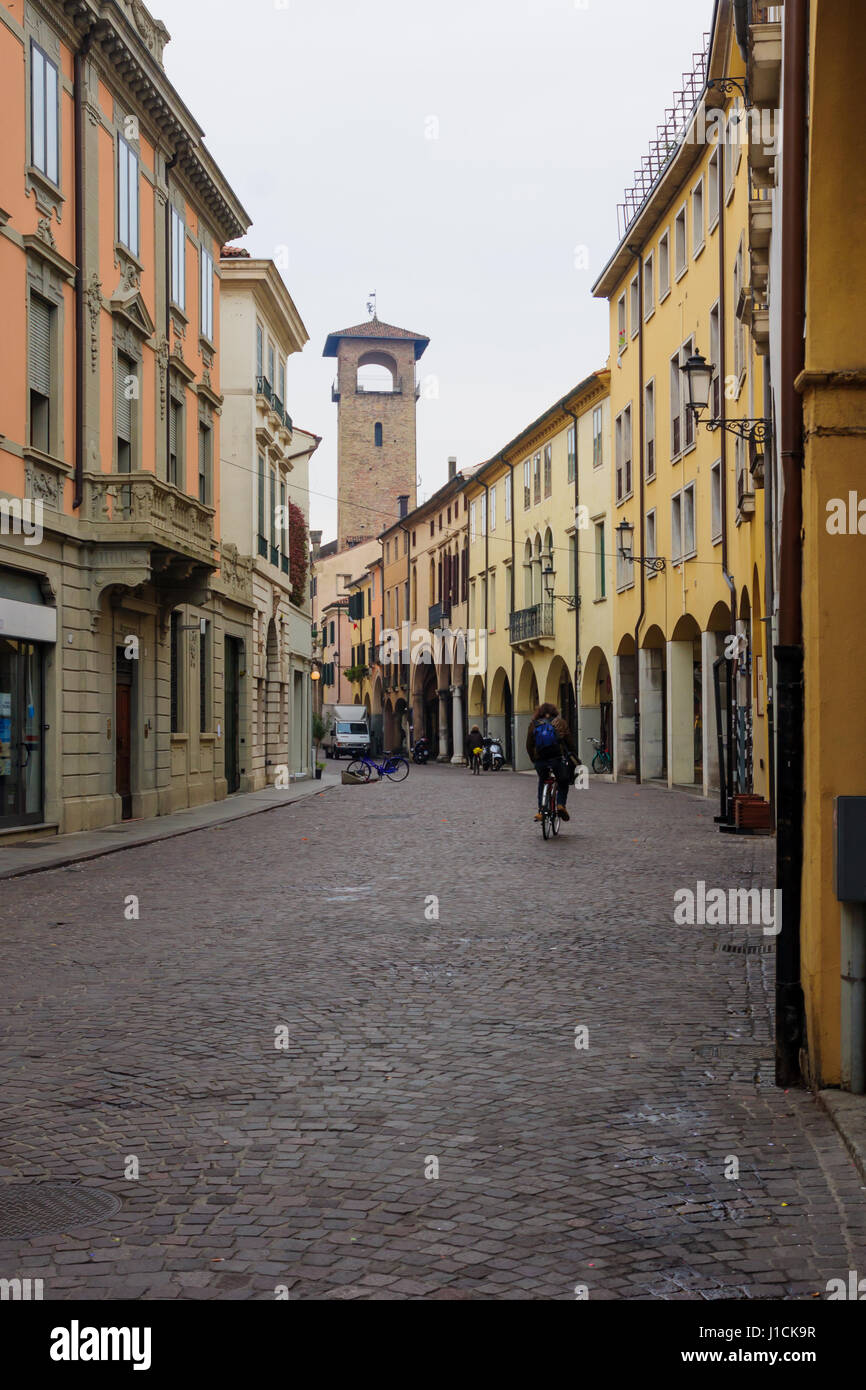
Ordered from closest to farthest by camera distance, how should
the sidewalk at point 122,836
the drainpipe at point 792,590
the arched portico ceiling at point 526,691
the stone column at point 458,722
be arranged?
the drainpipe at point 792,590 → the sidewalk at point 122,836 → the arched portico ceiling at point 526,691 → the stone column at point 458,722

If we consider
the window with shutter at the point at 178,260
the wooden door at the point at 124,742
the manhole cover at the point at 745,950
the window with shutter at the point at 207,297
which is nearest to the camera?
the manhole cover at the point at 745,950

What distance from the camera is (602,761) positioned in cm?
4122

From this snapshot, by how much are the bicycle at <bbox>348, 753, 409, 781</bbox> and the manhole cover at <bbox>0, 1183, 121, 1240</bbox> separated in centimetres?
3472

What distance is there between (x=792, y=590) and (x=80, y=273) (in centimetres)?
1684

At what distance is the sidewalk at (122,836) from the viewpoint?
1599 centimetres

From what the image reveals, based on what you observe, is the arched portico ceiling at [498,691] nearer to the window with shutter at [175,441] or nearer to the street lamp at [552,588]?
the street lamp at [552,588]

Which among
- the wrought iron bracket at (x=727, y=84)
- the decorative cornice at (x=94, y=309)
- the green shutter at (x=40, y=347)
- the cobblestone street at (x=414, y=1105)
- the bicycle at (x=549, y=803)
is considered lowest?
the cobblestone street at (x=414, y=1105)

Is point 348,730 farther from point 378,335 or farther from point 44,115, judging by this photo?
point 44,115

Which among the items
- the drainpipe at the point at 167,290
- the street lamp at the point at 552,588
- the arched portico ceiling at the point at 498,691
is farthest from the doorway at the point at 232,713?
the arched portico ceiling at the point at 498,691

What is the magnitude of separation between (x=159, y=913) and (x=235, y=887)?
195 cm

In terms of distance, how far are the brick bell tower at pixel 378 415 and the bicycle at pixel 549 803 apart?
7694 cm

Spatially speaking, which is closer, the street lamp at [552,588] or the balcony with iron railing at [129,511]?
the balcony with iron railing at [129,511]

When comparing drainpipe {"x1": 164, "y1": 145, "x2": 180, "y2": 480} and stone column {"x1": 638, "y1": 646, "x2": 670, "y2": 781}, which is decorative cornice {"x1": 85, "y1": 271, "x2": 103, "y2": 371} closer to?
drainpipe {"x1": 164, "y1": 145, "x2": 180, "y2": 480}

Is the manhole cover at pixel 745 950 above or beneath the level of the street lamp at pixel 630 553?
beneath
